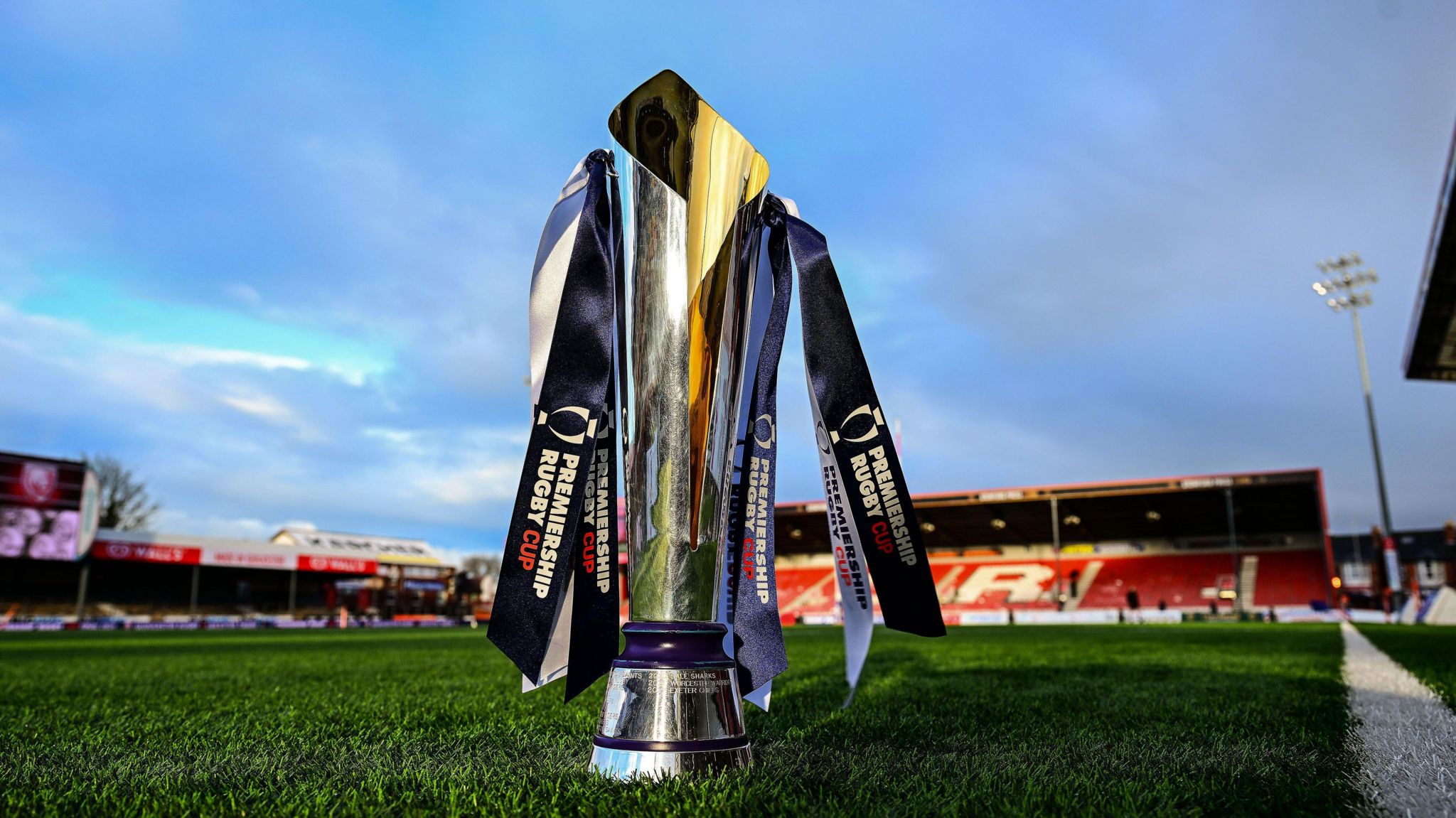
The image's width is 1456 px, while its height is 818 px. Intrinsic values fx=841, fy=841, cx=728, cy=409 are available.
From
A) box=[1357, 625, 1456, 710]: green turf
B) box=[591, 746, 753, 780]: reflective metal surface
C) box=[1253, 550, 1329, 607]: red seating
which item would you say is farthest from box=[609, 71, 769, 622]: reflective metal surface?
box=[1253, 550, 1329, 607]: red seating


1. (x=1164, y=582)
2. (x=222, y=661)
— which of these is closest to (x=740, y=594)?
(x=222, y=661)

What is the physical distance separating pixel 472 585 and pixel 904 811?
47.1m

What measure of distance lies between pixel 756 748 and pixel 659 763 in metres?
0.76

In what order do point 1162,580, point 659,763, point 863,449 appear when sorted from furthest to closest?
point 1162,580, point 863,449, point 659,763

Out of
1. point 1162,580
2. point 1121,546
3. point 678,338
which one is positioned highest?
point 1121,546

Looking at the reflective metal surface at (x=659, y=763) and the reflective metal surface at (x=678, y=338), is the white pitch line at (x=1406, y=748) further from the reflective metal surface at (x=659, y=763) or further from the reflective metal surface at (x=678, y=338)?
the reflective metal surface at (x=678, y=338)

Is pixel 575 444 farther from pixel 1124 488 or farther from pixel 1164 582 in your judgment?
pixel 1164 582

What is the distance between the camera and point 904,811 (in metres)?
1.53

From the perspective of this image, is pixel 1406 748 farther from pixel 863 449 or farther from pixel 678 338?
pixel 678 338

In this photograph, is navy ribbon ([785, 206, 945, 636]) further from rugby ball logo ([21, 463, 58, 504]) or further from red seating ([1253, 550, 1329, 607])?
red seating ([1253, 550, 1329, 607])

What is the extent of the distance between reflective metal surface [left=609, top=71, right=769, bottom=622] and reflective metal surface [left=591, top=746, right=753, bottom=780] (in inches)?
10.7

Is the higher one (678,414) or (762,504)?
(678,414)

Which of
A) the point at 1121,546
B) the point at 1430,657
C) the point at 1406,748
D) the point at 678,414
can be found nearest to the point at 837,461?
the point at 678,414

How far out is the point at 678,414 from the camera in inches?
73.5
